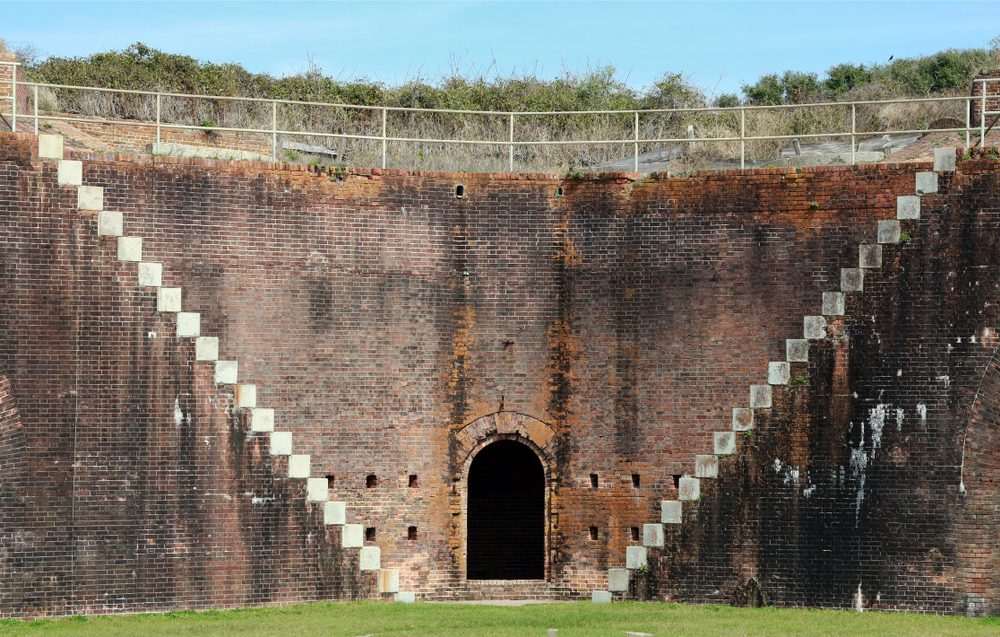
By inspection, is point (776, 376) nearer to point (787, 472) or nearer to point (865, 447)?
point (787, 472)

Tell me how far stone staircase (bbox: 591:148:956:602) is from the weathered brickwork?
15 centimetres

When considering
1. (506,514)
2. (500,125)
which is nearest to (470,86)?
(500,125)

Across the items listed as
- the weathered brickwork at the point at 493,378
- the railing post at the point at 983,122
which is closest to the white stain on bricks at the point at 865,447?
the weathered brickwork at the point at 493,378

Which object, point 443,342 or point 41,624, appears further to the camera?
point 443,342

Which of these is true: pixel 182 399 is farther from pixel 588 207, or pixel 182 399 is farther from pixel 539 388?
pixel 588 207

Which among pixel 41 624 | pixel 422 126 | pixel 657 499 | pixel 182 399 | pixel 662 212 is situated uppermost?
pixel 422 126

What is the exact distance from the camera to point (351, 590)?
22.8 m

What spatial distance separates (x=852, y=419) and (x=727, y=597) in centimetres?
325

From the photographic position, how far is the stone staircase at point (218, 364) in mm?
22141

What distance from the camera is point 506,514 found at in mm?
26641

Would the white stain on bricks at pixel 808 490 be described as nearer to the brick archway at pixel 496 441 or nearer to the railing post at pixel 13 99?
the brick archway at pixel 496 441

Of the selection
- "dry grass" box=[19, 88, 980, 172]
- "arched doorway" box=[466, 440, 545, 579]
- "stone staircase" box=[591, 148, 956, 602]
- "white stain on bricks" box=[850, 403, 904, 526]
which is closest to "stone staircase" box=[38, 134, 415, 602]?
"arched doorway" box=[466, 440, 545, 579]

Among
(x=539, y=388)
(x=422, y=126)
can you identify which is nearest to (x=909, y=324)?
(x=539, y=388)

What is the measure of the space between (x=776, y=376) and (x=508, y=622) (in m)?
5.63
